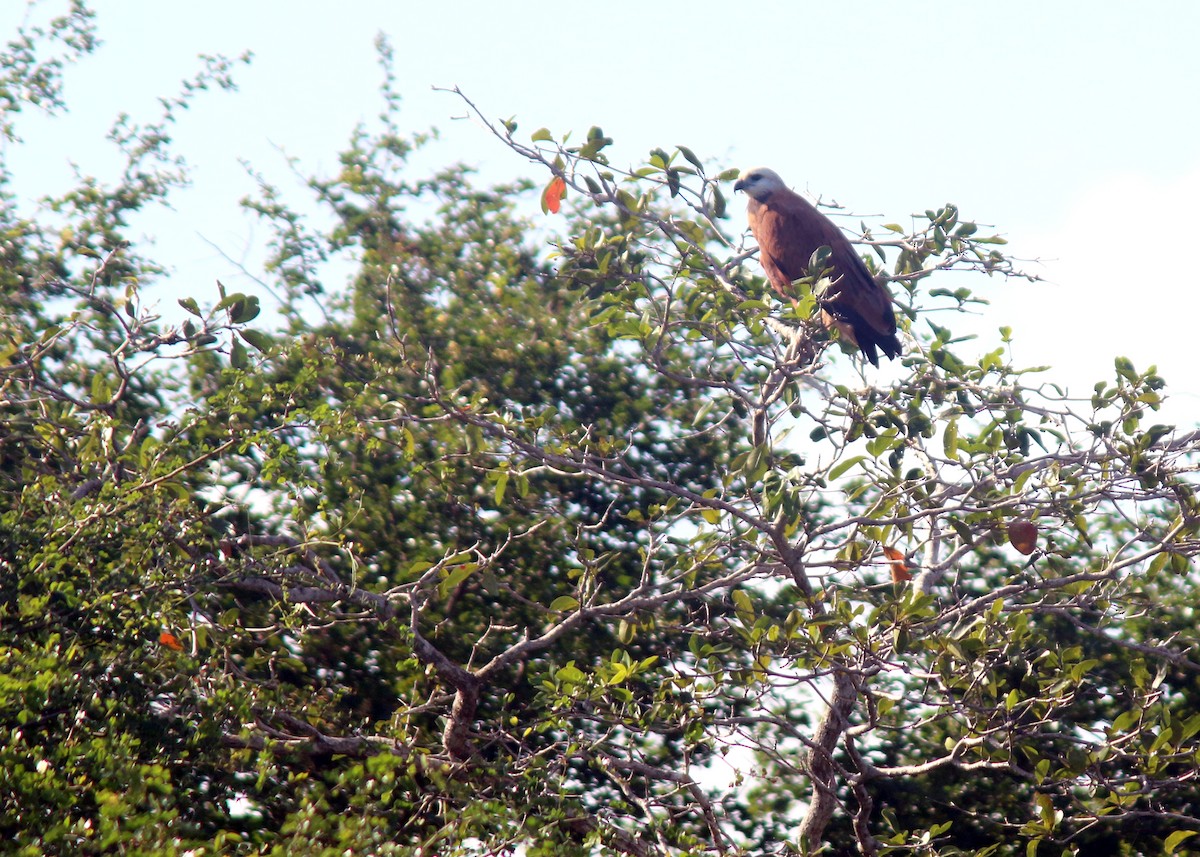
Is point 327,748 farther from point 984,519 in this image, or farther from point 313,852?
point 984,519

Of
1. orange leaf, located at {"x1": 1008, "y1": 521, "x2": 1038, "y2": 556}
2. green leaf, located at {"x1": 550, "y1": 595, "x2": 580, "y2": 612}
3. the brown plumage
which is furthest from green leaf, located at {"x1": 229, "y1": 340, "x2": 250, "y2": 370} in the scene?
orange leaf, located at {"x1": 1008, "y1": 521, "x2": 1038, "y2": 556}

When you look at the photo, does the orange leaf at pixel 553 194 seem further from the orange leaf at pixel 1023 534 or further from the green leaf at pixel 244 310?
the orange leaf at pixel 1023 534

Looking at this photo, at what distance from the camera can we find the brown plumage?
5.56m

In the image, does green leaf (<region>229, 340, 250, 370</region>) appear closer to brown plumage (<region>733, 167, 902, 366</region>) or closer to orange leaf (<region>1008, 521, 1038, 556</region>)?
brown plumage (<region>733, 167, 902, 366</region>)

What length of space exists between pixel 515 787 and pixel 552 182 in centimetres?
255

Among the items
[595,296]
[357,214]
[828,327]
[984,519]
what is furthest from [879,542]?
[357,214]

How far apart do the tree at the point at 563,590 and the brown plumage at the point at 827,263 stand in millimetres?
207

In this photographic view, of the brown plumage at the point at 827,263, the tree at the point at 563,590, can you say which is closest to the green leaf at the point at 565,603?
the tree at the point at 563,590

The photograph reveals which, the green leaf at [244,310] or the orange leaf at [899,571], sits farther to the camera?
the orange leaf at [899,571]

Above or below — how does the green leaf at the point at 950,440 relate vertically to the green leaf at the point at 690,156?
below

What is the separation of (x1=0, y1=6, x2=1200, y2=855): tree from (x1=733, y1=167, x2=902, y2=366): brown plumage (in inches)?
8.1

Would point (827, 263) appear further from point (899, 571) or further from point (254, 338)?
point (254, 338)

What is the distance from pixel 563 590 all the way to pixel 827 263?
2394mm

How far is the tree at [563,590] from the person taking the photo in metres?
3.96
